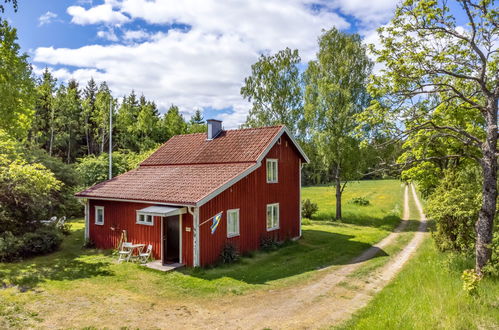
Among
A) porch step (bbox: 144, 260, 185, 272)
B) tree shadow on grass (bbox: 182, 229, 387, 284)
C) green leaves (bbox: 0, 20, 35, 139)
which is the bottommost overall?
tree shadow on grass (bbox: 182, 229, 387, 284)

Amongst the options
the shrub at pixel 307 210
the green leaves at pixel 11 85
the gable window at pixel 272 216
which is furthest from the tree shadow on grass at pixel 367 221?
the green leaves at pixel 11 85

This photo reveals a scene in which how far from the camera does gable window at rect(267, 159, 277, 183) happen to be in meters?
19.3

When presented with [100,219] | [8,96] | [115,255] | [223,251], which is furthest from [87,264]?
[8,96]

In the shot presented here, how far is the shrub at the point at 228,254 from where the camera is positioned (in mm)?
15585

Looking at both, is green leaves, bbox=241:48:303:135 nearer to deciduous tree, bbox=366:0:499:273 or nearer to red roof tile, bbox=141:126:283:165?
red roof tile, bbox=141:126:283:165

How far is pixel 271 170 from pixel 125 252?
858 cm

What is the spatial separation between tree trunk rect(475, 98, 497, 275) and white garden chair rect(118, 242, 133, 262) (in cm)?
1362

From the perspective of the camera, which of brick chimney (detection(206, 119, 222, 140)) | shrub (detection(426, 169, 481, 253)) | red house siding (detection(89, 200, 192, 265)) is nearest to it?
shrub (detection(426, 169, 481, 253))

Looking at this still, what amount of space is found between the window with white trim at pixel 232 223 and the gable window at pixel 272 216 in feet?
9.12

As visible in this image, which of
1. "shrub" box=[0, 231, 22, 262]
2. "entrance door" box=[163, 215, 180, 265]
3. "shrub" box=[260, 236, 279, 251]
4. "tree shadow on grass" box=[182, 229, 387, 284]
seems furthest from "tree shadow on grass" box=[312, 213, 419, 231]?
"shrub" box=[0, 231, 22, 262]

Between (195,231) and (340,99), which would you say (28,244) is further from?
(340,99)

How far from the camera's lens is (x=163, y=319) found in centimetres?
973

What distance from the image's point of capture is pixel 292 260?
16375 mm

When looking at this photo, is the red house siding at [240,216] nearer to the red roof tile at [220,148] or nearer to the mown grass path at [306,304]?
the red roof tile at [220,148]
